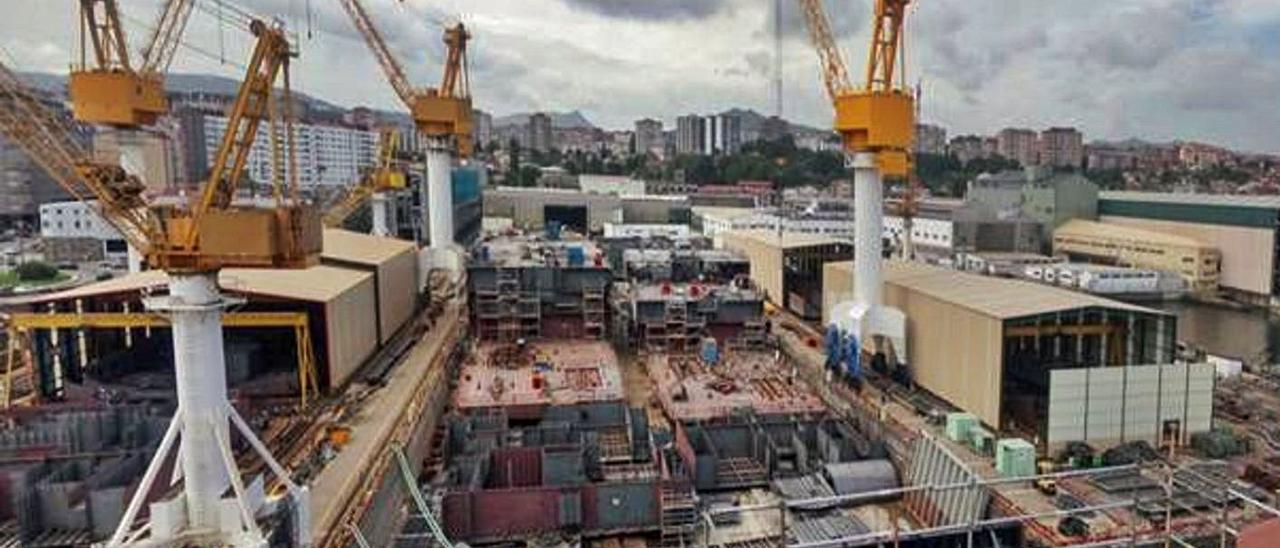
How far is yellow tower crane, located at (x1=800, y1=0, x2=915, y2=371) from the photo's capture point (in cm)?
2158

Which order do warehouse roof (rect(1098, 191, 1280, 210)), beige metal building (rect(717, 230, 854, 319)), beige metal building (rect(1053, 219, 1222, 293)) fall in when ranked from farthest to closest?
1. beige metal building (rect(1053, 219, 1222, 293))
2. warehouse roof (rect(1098, 191, 1280, 210))
3. beige metal building (rect(717, 230, 854, 319))

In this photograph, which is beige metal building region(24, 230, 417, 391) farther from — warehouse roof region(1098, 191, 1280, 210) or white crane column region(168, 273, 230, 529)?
warehouse roof region(1098, 191, 1280, 210)

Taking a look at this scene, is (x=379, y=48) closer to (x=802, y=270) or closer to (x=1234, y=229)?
(x=802, y=270)

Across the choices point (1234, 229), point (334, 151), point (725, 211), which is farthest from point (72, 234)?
point (1234, 229)

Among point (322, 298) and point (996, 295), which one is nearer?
point (996, 295)

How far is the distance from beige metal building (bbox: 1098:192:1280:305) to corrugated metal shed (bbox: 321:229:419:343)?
42534 mm

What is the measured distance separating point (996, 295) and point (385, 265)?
60.0 ft

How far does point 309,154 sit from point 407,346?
6358cm

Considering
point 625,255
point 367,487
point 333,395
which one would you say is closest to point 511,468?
point 367,487

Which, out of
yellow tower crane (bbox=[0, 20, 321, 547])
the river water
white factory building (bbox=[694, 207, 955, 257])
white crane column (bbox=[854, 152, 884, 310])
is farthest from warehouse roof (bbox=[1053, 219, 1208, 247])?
yellow tower crane (bbox=[0, 20, 321, 547])

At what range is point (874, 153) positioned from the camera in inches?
876

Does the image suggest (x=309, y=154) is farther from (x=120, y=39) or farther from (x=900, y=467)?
(x=900, y=467)

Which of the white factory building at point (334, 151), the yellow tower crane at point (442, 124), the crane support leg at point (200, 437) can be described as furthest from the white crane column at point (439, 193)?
the white factory building at point (334, 151)

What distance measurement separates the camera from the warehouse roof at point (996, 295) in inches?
706
